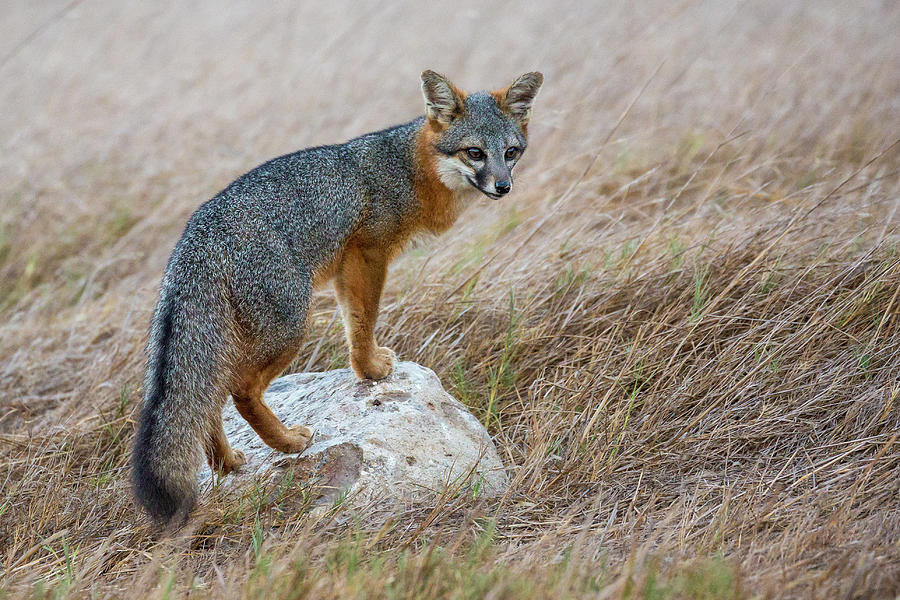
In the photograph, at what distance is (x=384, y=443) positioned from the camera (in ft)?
10.7

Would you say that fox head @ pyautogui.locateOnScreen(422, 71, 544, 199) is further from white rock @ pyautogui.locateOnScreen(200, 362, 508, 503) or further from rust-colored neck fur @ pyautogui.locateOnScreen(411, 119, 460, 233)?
white rock @ pyautogui.locateOnScreen(200, 362, 508, 503)

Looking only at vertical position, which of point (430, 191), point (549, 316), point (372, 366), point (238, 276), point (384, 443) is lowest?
point (549, 316)

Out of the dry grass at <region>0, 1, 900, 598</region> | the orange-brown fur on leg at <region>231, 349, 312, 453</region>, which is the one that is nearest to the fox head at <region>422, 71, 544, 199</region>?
the dry grass at <region>0, 1, 900, 598</region>

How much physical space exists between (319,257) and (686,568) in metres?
1.92

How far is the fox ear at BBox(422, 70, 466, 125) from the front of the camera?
12.9ft

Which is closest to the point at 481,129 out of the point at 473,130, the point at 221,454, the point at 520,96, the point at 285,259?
the point at 473,130

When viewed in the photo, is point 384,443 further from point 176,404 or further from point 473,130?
point 473,130

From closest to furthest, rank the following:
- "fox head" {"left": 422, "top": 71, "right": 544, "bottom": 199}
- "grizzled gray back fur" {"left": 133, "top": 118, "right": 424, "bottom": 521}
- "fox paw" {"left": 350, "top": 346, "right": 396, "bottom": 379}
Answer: "grizzled gray back fur" {"left": 133, "top": 118, "right": 424, "bottom": 521}
"fox paw" {"left": 350, "top": 346, "right": 396, "bottom": 379}
"fox head" {"left": 422, "top": 71, "right": 544, "bottom": 199}

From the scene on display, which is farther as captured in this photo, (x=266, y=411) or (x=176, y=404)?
(x=266, y=411)

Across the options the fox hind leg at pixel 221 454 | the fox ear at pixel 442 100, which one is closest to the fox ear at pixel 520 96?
the fox ear at pixel 442 100

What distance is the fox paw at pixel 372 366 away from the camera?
363 centimetres

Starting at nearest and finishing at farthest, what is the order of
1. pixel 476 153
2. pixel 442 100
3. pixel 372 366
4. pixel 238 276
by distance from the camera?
pixel 238 276, pixel 372 366, pixel 476 153, pixel 442 100

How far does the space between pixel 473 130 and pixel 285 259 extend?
116cm

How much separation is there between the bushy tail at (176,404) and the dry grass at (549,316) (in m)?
0.21
